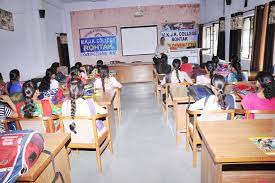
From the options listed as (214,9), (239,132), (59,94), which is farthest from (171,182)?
(214,9)

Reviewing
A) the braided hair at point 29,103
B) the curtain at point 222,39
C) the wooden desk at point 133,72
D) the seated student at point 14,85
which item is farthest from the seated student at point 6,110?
the curtain at point 222,39

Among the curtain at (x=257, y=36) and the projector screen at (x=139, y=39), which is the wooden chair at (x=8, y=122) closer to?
the curtain at (x=257, y=36)

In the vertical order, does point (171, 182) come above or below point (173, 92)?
below

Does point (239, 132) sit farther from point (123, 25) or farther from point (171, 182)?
point (123, 25)

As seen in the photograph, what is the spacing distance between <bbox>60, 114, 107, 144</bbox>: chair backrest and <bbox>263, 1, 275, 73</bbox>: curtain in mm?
3902

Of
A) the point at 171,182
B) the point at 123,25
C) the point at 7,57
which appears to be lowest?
the point at 171,182

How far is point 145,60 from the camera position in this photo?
32.8ft

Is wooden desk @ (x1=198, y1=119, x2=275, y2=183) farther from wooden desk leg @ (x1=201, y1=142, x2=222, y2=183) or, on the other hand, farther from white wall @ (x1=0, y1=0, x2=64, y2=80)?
white wall @ (x1=0, y1=0, x2=64, y2=80)

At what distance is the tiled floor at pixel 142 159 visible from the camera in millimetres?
2604

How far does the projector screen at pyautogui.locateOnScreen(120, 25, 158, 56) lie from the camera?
32.1 ft

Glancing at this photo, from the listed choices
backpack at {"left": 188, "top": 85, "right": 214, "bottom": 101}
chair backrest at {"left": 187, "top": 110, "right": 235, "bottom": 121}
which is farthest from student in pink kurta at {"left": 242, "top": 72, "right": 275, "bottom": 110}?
backpack at {"left": 188, "top": 85, "right": 214, "bottom": 101}

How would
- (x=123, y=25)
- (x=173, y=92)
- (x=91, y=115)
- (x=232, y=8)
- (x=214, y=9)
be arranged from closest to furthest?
1. (x=91, y=115)
2. (x=173, y=92)
3. (x=232, y=8)
4. (x=214, y=9)
5. (x=123, y=25)

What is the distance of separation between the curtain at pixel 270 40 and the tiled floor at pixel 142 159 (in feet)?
7.67

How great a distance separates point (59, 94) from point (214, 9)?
6.93 metres
